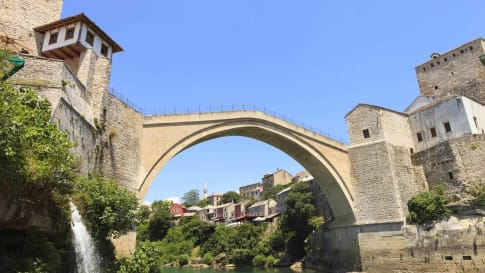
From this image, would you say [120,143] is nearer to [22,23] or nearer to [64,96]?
[64,96]

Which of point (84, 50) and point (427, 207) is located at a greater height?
point (84, 50)

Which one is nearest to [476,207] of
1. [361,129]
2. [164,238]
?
[361,129]

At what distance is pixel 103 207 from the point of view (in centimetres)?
924

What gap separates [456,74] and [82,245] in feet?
103

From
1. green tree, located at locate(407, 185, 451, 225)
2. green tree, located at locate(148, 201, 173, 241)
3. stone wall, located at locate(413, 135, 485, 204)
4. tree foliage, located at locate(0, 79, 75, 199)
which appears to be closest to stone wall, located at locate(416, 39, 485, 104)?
stone wall, located at locate(413, 135, 485, 204)

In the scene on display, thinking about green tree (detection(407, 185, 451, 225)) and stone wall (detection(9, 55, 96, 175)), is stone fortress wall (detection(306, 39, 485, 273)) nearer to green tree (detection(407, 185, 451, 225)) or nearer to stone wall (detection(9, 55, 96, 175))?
green tree (detection(407, 185, 451, 225))

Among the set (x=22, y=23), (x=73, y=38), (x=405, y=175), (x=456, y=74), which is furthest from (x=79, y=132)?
(x=456, y=74)

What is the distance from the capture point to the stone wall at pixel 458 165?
18062 millimetres

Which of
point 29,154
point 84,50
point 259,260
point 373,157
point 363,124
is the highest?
point 84,50

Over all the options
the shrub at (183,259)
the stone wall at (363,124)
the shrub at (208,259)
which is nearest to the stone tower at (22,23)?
the stone wall at (363,124)

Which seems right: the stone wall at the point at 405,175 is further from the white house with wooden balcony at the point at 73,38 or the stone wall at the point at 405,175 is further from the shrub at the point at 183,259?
→ the shrub at the point at 183,259

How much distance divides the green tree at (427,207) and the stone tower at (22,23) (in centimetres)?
1988

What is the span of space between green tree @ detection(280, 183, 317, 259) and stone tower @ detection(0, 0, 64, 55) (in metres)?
21.8

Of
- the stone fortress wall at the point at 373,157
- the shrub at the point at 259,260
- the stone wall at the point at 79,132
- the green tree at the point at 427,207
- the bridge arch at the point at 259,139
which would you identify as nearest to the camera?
the stone wall at the point at 79,132
